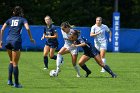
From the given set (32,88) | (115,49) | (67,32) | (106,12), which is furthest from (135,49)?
(32,88)

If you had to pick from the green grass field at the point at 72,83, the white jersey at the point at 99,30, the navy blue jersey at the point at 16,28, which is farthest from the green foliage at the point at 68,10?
the navy blue jersey at the point at 16,28

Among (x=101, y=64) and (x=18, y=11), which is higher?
(x=18, y=11)

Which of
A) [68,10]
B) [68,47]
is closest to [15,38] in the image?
[68,47]

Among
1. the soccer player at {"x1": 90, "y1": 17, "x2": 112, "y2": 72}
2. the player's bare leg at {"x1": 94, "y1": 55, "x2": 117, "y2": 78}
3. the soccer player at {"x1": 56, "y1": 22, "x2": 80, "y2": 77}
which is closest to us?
the soccer player at {"x1": 56, "y1": 22, "x2": 80, "y2": 77}

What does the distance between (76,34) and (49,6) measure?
28.6 metres

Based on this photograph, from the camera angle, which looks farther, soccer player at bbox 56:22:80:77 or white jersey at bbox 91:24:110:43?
white jersey at bbox 91:24:110:43

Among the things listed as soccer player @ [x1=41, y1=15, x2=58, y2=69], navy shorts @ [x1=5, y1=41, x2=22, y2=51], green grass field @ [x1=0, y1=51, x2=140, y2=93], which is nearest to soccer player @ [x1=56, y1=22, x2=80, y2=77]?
green grass field @ [x1=0, y1=51, x2=140, y2=93]

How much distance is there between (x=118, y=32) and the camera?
119ft

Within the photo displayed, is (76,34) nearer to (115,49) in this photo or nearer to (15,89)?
(15,89)

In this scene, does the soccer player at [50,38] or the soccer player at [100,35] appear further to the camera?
the soccer player at [50,38]

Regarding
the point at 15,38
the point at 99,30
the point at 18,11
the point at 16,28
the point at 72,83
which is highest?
the point at 18,11

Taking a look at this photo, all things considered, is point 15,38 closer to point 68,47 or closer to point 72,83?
point 72,83

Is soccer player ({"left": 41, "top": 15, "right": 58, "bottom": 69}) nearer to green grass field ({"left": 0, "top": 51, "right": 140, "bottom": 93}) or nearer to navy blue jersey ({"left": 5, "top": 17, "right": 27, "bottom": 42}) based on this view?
green grass field ({"left": 0, "top": 51, "right": 140, "bottom": 93})

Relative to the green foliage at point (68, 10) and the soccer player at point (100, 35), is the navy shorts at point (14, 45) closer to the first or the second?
the soccer player at point (100, 35)
